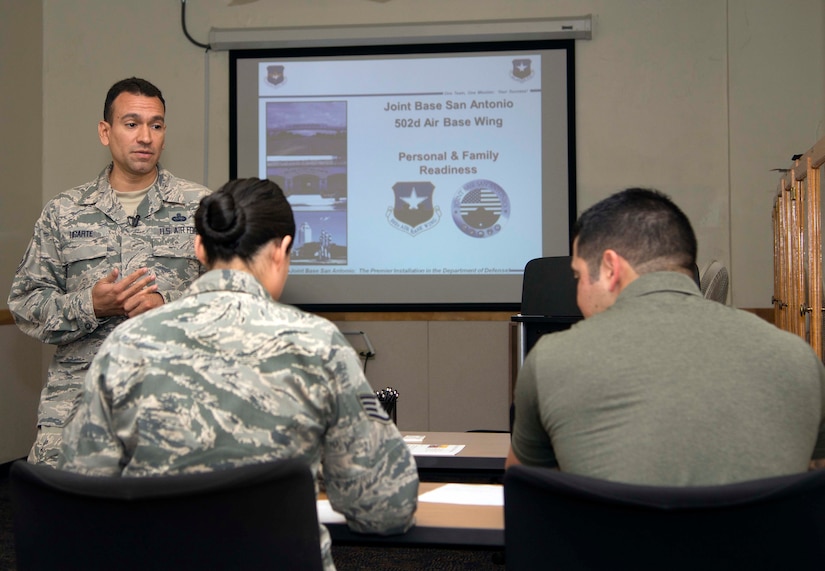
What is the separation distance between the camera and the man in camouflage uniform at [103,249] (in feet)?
7.61

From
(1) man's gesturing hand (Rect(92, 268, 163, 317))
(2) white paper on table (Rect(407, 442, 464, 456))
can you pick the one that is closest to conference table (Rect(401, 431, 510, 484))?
(2) white paper on table (Rect(407, 442, 464, 456))

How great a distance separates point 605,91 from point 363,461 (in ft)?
13.3

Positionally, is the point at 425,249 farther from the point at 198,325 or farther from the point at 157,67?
the point at 198,325

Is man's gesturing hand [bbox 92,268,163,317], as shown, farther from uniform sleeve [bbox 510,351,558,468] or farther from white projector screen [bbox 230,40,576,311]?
white projector screen [bbox 230,40,576,311]

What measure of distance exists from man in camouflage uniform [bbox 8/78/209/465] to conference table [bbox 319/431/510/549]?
2.99ft

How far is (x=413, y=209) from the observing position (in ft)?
16.5

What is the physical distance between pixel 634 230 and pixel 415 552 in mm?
2392

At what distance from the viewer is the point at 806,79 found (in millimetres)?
4707

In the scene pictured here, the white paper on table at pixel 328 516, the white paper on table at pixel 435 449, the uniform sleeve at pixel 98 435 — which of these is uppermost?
the uniform sleeve at pixel 98 435

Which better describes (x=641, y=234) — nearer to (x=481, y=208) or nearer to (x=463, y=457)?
(x=463, y=457)

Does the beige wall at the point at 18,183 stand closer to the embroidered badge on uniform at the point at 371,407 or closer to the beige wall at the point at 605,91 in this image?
the beige wall at the point at 605,91

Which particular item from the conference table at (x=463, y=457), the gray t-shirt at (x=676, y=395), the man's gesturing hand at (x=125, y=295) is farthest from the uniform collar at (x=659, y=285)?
the man's gesturing hand at (x=125, y=295)

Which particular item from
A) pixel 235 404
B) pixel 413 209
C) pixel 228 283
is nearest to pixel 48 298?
pixel 228 283

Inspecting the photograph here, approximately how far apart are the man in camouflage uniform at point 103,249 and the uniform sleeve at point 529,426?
1.28m
